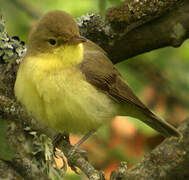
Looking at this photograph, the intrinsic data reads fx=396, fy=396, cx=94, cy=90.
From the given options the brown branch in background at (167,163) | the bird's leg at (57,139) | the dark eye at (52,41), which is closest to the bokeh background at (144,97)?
the bird's leg at (57,139)

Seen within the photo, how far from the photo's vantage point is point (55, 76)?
298cm

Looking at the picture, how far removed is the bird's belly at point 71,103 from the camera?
9.60 feet

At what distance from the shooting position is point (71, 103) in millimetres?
2932

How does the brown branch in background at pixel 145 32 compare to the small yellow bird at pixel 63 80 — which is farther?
the brown branch in background at pixel 145 32

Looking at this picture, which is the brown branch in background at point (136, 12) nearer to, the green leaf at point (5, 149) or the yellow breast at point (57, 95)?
the yellow breast at point (57, 95)

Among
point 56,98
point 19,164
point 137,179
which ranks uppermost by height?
point 56,98

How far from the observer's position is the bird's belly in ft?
9.60

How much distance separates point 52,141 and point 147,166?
2.69ft

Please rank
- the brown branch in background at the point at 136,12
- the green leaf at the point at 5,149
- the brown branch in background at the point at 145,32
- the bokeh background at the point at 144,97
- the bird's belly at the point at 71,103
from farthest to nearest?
the bokeh background at the point at 144,97 → the brown branch in background at the point at 145,32 → the brown branch in background at the point at 136,12 → the bird's belly at the point at 71,103 → the green leaf at the point at 5,149

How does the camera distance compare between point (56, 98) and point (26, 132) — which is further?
point (26, 132)

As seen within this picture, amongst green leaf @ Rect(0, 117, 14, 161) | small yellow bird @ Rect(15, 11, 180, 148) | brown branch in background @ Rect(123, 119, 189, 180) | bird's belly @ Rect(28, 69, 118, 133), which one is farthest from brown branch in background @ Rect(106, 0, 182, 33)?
green leaf @ Rect(0, 117, 14, 161)

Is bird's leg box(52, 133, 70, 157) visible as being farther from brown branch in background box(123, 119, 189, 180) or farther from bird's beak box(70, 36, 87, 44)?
bird's beak box(70, 36, 87, 44)

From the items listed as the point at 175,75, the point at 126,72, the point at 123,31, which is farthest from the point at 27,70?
the point at 175,75

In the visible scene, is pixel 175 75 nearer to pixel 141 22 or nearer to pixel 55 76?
pixel 141 22
